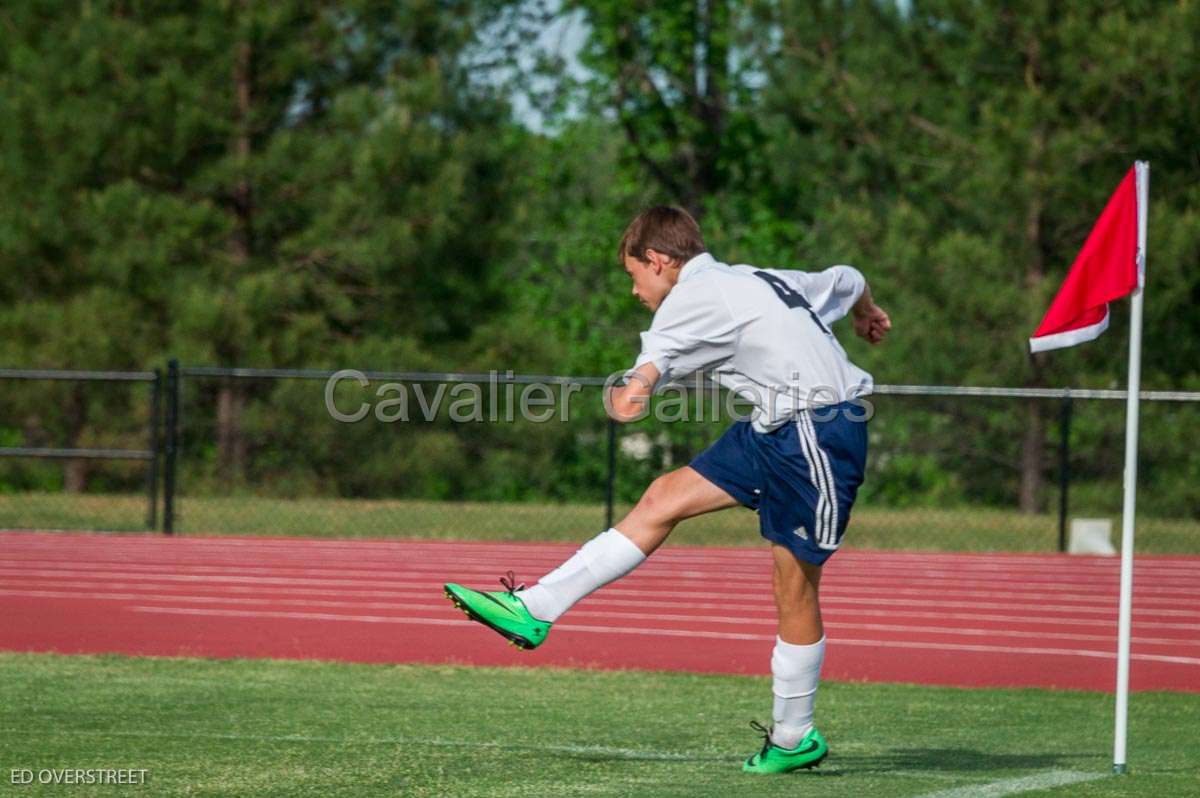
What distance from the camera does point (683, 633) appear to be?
10.9 m

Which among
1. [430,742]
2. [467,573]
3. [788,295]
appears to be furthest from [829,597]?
[788,295]

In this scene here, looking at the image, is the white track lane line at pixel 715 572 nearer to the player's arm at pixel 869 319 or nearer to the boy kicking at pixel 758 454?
the player's arm at pixel 869 319

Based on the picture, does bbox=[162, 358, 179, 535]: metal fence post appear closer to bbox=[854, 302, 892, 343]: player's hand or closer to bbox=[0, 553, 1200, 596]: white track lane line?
bbox=[0, 553, 1200, 596]: white track lane line

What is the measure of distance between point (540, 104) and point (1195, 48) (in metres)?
17.5

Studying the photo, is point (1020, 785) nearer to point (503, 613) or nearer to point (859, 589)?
point (503, 613)

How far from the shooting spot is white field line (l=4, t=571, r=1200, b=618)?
492 inches

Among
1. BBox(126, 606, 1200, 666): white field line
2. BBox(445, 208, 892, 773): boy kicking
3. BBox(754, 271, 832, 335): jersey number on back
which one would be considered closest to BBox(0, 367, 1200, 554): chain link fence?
BBox(126, 606, 1200, 666): white field line

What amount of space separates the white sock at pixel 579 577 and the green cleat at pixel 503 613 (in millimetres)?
Answer: 41

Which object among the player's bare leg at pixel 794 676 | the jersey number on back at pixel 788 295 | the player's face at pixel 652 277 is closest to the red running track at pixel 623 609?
the player's bare leg at pixel 794 676

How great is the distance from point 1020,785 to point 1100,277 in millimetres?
1814

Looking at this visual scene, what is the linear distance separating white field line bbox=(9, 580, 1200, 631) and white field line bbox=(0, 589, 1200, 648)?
25 cm

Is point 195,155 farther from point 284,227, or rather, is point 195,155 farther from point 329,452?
point 329,452

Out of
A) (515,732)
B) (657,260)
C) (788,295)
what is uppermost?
(657,260)

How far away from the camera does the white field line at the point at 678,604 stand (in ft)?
38.7
